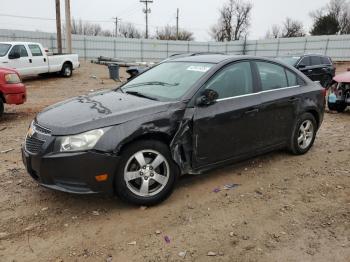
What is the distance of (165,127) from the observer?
3.91 meters

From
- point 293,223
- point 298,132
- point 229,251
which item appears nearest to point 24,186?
point 229,251

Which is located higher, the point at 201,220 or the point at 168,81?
the point at 168,81

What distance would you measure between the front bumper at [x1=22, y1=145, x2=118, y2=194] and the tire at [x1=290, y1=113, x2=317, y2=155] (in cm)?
306

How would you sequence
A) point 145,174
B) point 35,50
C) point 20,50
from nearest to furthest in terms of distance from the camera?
point 145,174, point 20,50, point 35,50

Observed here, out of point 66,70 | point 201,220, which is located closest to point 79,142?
point 201,220

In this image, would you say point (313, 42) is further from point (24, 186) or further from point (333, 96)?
point (24, 186)

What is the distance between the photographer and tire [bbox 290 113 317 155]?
5473mm

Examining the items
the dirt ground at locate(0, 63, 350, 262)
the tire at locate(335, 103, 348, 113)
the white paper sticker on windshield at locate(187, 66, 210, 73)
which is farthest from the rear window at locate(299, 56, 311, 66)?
the white paper sticker on windshield at locate(187, 66, 210, 73)

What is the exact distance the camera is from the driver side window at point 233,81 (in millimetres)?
4430

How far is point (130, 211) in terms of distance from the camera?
385cm

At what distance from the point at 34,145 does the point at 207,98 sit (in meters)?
1.93

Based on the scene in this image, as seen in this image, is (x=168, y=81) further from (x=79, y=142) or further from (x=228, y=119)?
(x=79, y=142)

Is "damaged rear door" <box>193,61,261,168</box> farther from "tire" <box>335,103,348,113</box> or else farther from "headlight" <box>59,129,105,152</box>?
"tire" <box>335,103,348,113</box>

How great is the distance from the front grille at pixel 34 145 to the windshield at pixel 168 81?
52.9 inches
